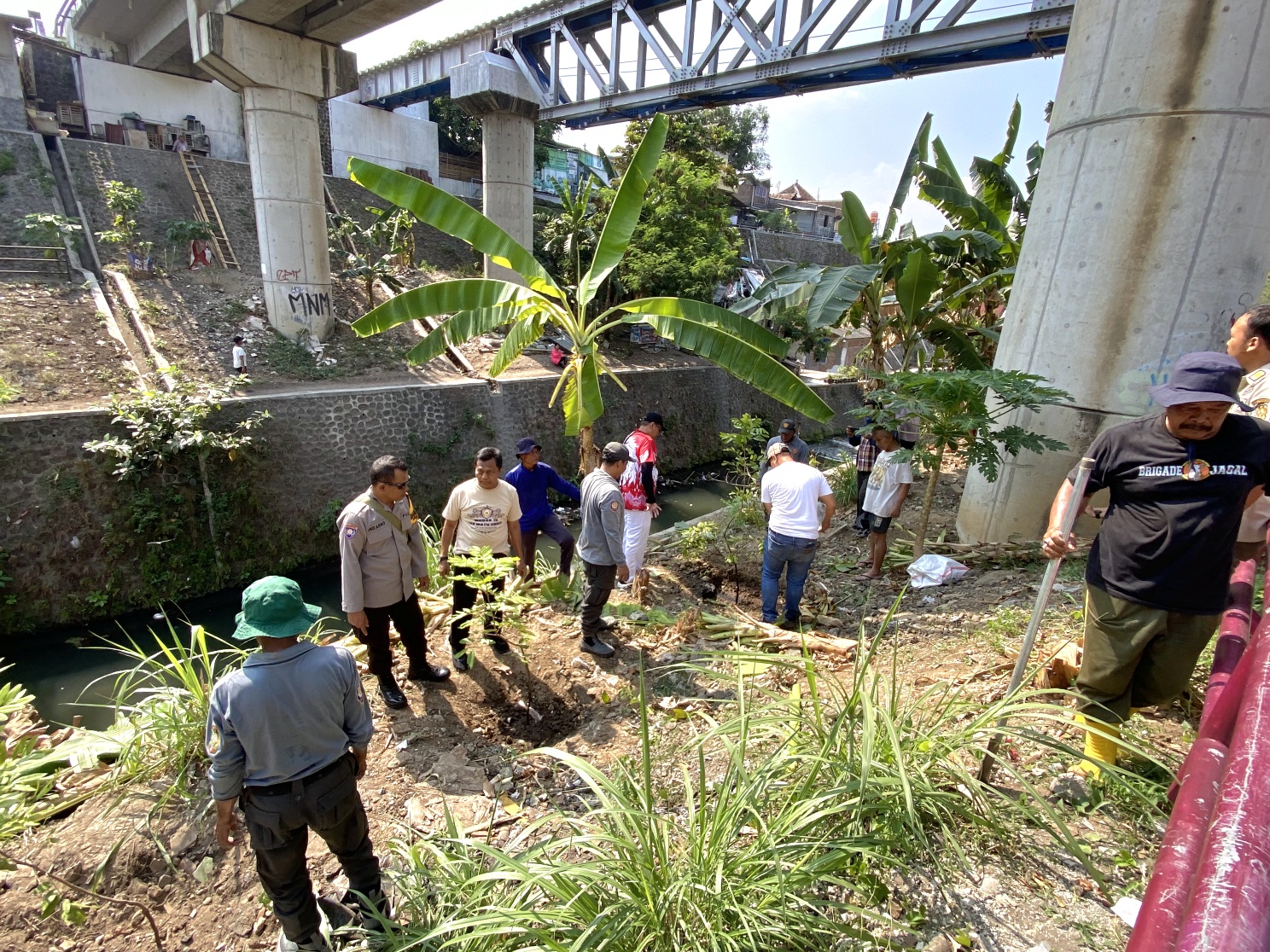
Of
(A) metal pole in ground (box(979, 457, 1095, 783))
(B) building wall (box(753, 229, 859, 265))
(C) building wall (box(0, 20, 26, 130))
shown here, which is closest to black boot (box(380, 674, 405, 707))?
(A) metal pole in ground (box(979, 457, 1095, 783))

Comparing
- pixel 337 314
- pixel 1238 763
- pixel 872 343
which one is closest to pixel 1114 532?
pixel 1238 763

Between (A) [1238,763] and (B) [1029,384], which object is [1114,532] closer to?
(A) [1238,763]

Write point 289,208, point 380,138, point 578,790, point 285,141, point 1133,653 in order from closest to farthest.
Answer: point 1133,653
point 578,790
point 285,141
point 289,208
point 380,138

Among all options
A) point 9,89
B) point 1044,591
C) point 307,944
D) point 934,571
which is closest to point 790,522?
point 934,571

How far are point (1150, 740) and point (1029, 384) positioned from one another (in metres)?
2.72

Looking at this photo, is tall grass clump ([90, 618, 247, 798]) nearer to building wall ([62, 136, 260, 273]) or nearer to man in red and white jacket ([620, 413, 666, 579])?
man in red and white jacket ([620, 413, 666, 579])

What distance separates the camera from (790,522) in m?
4.53

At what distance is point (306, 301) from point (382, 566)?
10541mm

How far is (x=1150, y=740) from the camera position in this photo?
2.75 m

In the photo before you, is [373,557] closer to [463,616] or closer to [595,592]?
[463,616]

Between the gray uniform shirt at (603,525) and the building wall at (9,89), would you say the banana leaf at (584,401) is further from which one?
the building wall at (9,89)

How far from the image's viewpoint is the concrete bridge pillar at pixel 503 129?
13844 mm

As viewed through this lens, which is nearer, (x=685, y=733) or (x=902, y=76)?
(x=685, y=733)

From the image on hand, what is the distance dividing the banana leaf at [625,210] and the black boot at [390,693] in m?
3.65
